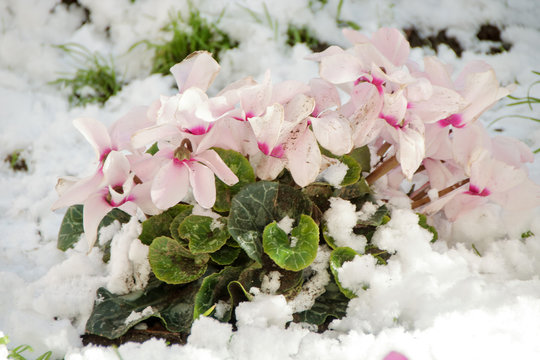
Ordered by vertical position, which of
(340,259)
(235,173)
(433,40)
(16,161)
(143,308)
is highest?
(235,173)

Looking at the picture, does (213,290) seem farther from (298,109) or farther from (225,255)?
(298,109)

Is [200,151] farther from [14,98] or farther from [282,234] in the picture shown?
[14,98]

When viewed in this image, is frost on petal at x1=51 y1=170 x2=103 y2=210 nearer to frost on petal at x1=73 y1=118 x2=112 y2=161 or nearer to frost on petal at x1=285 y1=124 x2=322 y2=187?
frost on petal at x1=73 y1=118 x2=112 y2=161

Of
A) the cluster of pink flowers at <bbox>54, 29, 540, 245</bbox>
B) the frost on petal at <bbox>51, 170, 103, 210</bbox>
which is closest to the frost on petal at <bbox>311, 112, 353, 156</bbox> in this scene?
the cluster of pink flowers at <bbox>54, 29, 540, 245</bbox>

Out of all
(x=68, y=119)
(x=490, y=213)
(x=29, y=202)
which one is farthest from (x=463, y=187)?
(x=68, y=119)

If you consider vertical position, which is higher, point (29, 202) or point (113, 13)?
point (113, 13)

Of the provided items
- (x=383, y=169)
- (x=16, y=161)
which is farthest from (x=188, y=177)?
(x=16, y=161)

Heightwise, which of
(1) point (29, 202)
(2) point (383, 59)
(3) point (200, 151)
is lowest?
(1) point (29, 202)
